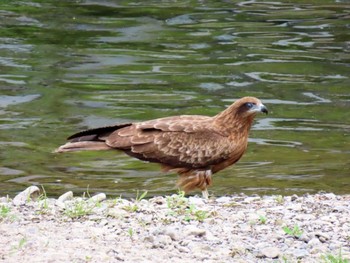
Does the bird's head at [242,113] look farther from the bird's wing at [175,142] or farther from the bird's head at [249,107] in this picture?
the bird's wing at [175,142]

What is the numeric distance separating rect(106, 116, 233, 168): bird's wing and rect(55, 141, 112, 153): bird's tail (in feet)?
0.29

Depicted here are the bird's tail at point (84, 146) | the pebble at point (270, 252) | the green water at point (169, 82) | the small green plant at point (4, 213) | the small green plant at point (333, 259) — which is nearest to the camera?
the small green plant at point (333, 259)

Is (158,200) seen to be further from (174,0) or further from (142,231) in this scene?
(174,0)

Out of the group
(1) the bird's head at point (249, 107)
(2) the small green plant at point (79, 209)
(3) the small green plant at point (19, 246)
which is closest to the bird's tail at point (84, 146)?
(1) the bird's head at point (249, 107)

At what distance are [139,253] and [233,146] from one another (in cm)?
420

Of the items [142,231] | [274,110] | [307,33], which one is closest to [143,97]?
[274,110]

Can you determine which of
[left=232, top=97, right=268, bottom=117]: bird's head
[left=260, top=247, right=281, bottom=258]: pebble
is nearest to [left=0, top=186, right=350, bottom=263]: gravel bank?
[left=260, top=247, right=281, bottom=258]: pebble

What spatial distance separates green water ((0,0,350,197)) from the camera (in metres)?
14.2

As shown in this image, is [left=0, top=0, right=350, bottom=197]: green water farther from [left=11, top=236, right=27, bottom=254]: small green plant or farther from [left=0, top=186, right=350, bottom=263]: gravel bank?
[left=11, top=236, right=27, bottom=254]: small green plant

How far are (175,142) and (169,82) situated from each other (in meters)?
6.92

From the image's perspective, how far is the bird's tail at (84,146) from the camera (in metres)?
11.9

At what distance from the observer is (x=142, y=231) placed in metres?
8.48

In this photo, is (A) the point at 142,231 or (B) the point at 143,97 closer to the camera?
(A) the point at 142,231

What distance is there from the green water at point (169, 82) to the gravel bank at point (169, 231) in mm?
3712
